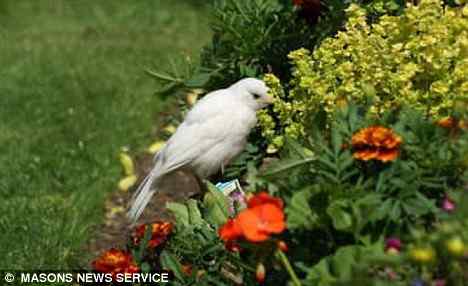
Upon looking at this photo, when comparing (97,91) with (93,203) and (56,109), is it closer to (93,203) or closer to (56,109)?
(56,109)

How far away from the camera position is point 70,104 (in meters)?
6.87

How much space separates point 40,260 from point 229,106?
1.09 metres

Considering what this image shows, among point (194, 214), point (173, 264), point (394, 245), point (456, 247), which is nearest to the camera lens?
point (456, 247)

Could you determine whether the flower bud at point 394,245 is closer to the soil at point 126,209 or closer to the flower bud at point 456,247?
the flower bud at point 456,247

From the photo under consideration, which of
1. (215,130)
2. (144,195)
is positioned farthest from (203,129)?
(144,195)

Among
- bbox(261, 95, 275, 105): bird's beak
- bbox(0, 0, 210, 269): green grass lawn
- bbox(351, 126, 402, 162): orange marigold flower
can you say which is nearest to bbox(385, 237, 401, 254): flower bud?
bbox(351, 126, 402, 162): orange marigold flower

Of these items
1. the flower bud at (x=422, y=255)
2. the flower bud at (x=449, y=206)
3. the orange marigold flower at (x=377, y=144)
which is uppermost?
the flower bud at (x=422, y=255)

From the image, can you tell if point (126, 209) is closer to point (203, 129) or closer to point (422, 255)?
point (203, 129)

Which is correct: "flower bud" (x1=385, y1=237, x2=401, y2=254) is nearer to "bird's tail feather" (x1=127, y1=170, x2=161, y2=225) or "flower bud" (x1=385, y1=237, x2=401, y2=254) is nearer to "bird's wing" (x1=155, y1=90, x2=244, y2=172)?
"bird's wing" (x1=155, y1=90, x2=244, y2=172)

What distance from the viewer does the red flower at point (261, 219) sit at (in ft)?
8.25

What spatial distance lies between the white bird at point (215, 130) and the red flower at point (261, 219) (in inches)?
61.3

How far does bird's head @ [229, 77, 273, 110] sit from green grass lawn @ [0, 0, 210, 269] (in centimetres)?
75

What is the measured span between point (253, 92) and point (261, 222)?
1.65 meters

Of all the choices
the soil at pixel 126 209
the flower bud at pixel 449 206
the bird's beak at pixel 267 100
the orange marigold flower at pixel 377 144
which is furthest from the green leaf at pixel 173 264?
the soil at pixel 126 209
